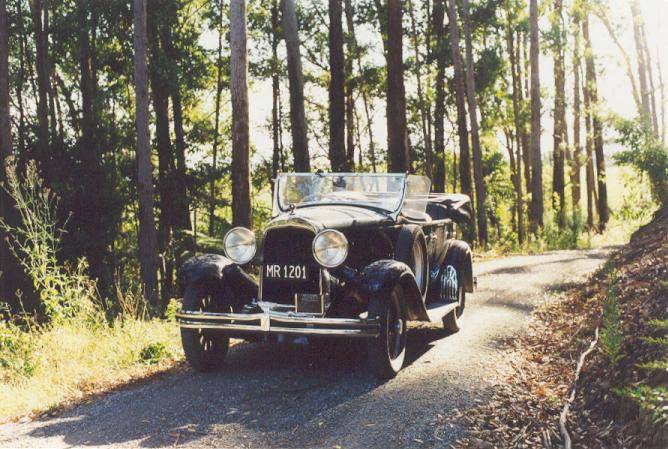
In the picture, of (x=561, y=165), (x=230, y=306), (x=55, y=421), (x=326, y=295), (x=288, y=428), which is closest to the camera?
(x=288, y=428)

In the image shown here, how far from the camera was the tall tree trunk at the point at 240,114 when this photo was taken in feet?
40.1

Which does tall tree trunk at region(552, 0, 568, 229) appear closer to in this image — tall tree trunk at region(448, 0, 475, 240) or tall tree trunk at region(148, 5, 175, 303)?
tall tree trunk at region(448, 0, 475, 240)

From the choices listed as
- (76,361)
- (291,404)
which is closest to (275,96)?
(76,361)

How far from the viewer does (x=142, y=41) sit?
17297mm

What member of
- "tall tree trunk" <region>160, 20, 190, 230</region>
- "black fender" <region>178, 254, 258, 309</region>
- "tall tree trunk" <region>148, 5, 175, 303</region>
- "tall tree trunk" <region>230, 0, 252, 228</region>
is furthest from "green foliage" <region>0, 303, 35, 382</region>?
"tall tree trunk" <region>160, 20, 190, 230</region>

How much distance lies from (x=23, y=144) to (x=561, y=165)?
75.5 feet

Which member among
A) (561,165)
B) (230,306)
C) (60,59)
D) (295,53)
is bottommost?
(230,306)

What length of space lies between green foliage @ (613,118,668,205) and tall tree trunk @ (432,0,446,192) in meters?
10.3

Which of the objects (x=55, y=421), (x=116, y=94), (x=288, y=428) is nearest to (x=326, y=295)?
(x=288, y=428)

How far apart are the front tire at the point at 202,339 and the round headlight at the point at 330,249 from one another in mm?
1228

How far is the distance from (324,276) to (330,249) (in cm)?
32

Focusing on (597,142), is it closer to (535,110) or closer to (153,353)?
(535,110)

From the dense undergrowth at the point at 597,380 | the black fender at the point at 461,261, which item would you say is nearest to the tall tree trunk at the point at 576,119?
the black fender at the point at 461,261

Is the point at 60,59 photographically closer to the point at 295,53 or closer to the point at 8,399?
the point at 295,53
